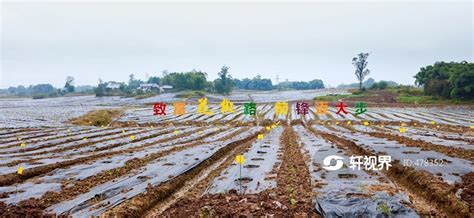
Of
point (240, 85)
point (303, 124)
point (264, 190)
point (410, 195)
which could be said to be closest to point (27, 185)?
point (264, 190)

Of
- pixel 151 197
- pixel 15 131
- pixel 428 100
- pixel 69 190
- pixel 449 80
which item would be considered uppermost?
pixel 449 80

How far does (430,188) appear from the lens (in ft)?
24.5

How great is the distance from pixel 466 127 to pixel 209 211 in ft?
67.3

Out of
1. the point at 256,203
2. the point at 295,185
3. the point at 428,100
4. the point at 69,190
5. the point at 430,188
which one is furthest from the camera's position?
the point at 428,100

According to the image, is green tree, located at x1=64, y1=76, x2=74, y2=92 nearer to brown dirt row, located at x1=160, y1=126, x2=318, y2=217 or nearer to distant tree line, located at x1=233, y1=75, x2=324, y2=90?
distant tree line, located at x1=233, y1=75, x2=324, y2=90

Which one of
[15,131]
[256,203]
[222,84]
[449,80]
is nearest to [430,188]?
[256,203]

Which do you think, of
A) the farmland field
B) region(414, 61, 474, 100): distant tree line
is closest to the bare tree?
region(414, 61, 474, 100): distant tree line

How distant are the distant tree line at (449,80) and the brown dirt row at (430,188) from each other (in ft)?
122

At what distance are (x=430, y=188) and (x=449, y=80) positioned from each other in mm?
41879

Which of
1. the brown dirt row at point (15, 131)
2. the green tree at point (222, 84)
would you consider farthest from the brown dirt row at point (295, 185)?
the green tree at point (222, 84)

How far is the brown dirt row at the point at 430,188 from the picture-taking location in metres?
6.27

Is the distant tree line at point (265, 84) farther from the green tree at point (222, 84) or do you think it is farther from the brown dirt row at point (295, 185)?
the brown dirt row at point (295, 185)

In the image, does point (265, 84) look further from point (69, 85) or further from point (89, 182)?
point (89, 182)

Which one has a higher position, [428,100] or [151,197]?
[151,197]
